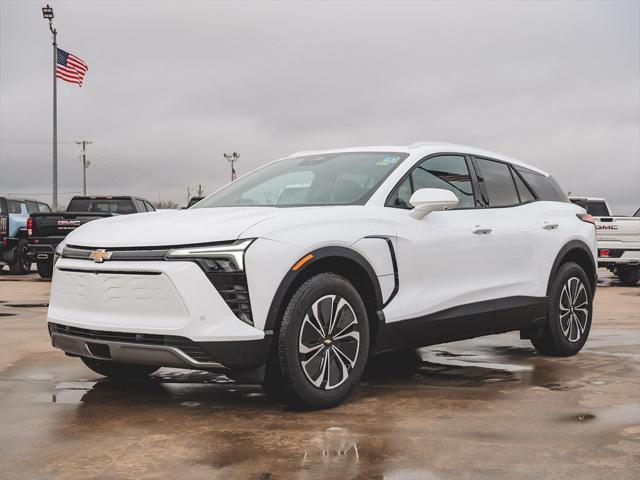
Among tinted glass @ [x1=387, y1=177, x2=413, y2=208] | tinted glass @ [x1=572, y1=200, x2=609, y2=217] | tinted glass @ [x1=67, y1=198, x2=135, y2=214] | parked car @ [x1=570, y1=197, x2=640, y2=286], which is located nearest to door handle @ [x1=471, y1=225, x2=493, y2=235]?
tinted glass @ [x1=387, y1=177, x2=413, y2=208]

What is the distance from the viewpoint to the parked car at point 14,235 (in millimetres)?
20141

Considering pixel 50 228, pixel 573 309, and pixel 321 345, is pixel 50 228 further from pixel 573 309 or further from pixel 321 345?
pixel 321 345

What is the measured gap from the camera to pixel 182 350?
4.93 m

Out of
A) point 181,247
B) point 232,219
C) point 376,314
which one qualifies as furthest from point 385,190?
point 181,247

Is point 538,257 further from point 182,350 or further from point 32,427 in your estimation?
point 32,427

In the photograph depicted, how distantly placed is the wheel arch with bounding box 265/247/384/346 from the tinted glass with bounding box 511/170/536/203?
2.38 metres

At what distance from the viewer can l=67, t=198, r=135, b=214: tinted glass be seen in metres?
19.2

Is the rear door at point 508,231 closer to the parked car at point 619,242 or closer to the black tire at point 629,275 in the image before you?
the parked car at point 619,242

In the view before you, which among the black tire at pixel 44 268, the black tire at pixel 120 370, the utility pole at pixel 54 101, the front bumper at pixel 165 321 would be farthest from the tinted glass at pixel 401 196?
the utility pole at pixel 54 101

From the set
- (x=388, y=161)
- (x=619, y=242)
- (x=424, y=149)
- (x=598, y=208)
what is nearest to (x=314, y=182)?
(x=388, y=161)

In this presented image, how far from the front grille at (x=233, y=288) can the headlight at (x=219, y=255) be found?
34mm

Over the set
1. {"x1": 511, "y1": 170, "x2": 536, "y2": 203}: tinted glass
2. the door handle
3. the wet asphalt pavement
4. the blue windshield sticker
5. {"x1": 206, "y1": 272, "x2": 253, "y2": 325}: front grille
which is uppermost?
the blue windshield sticker

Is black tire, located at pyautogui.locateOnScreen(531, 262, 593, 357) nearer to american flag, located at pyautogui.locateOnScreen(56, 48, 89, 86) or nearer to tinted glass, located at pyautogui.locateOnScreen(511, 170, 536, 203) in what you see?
tinted glass, located at pyautogui.locateOnScreen(511, 170, 536, 203)

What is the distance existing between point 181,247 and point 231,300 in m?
0.42
